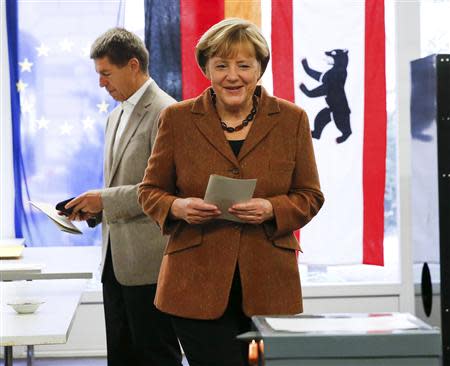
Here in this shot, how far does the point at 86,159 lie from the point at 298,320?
12.0ft

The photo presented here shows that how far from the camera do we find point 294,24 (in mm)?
4820

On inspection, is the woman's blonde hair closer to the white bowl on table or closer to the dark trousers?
the dark trousers

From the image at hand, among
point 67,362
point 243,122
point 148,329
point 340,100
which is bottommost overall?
point 67,362

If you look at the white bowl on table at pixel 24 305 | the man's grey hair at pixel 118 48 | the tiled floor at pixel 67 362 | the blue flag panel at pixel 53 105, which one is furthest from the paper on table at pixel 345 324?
the blue flag panel at pixel 53 105

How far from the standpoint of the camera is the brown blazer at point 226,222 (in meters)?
2.12

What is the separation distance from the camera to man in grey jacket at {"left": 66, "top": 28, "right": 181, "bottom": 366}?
2941 millimetres

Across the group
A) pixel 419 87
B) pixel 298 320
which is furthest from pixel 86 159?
pixel 298 320

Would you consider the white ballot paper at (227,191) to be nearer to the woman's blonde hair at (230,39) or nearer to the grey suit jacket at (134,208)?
the woman's blonde hair at (230,39)

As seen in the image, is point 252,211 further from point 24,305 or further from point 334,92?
point 334,92

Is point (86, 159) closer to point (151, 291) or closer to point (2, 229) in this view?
point (2, 229)

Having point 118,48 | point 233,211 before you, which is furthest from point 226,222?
point 118,48

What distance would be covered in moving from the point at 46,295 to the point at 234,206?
1.06 meters

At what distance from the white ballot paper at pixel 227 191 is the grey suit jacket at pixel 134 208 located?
0.87m

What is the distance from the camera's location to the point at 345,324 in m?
1.24
